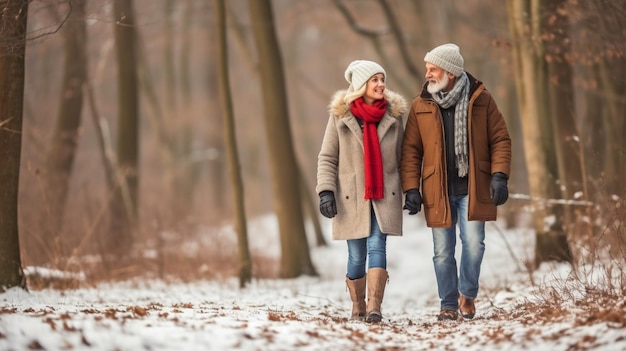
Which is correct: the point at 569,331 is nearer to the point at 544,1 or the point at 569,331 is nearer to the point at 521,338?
the point at 521,338

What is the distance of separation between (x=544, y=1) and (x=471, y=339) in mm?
5885

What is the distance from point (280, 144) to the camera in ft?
41.4

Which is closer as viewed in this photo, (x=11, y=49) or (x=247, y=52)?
(x=11, y=49)

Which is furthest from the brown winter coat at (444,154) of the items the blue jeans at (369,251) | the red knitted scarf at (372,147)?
the blue jeans at (369,251)

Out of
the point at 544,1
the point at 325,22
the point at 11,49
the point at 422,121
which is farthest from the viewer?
the point at 325,22

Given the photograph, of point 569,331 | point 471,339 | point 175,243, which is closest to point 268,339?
point 471,339

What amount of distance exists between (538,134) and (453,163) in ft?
11.8

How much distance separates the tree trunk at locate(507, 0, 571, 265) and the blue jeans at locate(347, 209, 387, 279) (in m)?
3.63

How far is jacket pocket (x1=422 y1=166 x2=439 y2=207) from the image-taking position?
7168 millimetres

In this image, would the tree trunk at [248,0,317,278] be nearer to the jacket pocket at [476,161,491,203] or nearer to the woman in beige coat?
the woman in beige coat

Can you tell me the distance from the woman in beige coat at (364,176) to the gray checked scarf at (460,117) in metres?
0.41

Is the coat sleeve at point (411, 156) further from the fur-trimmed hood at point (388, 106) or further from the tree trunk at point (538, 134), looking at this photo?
the tree trunk at point (538, 134)

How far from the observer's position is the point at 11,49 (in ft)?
26.0

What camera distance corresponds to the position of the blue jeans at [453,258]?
7227 mm
